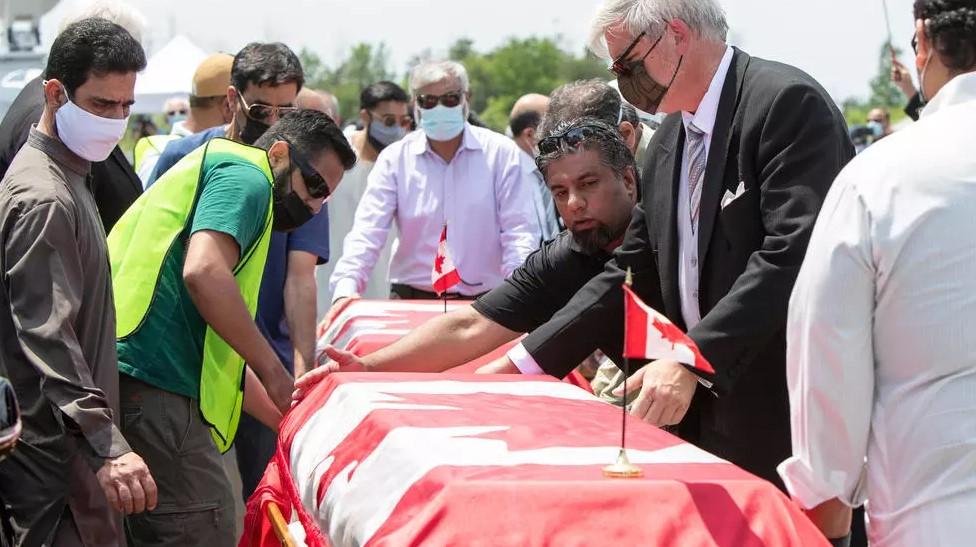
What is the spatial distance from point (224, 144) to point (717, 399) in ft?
5.31

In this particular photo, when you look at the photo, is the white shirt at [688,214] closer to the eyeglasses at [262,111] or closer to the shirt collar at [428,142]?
the eyeglasses at [262,111]

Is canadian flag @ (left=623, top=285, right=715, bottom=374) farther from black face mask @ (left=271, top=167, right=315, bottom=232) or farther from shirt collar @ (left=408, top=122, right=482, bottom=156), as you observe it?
shirt collar @ (left=408, top=122, right=482, bottom=156)

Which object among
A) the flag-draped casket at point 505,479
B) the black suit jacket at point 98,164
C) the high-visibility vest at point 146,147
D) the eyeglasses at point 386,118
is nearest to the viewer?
the flag-draped casket at point 505,479

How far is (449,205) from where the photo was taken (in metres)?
6.44

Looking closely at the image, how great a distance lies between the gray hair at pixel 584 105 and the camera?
4.99m

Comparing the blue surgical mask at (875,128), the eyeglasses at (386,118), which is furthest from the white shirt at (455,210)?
the blue surgical mask at (875,128)

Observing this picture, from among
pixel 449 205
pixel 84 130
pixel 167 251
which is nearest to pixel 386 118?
pixel 449 205

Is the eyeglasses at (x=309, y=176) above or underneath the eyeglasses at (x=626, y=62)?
underneath

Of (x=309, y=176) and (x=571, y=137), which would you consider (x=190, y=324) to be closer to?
(x=309, y=176)

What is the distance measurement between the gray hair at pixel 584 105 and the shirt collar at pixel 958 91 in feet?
8.96

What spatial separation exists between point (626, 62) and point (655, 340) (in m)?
1.19

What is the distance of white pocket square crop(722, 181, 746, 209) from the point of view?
9.96ft

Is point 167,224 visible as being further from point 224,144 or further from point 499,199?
point 499,199

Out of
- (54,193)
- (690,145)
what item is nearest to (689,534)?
(690,145)
